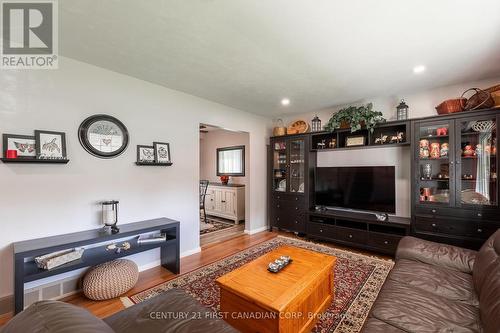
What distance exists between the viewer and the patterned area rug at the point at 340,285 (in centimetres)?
192

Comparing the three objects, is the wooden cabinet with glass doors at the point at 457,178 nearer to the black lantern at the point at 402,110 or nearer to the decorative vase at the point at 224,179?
the black lantern at the point at 402,110

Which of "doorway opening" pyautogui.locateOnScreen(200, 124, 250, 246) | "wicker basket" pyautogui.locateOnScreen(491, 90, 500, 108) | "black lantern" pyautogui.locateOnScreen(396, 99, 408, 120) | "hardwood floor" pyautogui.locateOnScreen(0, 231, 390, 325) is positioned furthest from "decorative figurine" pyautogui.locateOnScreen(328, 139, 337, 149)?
"wicker basket" pyautogui.locateOnScreen(491, 90, 500, 108)

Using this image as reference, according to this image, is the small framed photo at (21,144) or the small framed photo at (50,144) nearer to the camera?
the small framed photo at (21,144)

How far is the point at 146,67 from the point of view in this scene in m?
2.59

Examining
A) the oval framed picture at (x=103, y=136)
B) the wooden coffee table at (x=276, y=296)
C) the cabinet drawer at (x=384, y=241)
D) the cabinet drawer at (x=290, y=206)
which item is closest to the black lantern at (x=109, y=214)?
the oval framed picture at (x=103, y=136)

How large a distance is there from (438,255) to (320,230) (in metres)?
1.93

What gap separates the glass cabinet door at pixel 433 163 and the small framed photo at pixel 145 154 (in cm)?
360

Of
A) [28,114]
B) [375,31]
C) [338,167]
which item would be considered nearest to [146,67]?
[28,114]

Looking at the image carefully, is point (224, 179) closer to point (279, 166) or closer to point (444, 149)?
point (279, 166)

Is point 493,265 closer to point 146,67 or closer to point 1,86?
point 146,67

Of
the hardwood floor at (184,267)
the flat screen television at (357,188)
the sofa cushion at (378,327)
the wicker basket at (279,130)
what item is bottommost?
the hardwood floor at (184,267)

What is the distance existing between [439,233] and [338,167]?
1595 mm

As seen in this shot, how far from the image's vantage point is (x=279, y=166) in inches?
185

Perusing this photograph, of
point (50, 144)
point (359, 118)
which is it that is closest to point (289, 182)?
point (359, 118)
